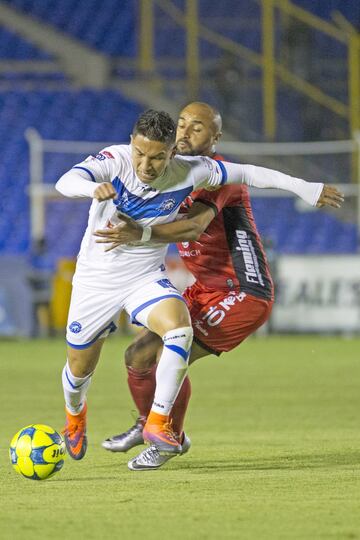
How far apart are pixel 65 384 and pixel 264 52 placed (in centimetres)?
1458

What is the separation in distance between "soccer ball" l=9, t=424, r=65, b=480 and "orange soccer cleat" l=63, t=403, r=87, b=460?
668 mm

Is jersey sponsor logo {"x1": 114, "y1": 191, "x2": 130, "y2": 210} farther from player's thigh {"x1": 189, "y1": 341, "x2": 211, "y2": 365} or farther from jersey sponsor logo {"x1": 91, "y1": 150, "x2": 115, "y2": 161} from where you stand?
player's thigh {"x1": 189, "y1": 341, "x2": 211, "y2": 365}

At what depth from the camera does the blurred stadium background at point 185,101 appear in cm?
1878

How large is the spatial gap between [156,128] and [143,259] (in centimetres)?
79

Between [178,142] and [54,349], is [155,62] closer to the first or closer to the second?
[54,349]

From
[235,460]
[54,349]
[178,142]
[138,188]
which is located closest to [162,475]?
[235,460]

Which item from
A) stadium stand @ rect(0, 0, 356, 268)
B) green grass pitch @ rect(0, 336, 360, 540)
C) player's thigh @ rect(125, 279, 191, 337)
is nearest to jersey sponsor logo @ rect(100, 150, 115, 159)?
player's thigh @ rect(125, 279, 191, 337)

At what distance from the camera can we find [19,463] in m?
6.11

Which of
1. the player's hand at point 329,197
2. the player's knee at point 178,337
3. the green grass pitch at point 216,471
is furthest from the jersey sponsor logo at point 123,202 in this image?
the green grass pitch at point 216,471

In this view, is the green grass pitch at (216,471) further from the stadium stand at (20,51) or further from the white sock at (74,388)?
the stadium stand at (20,51)

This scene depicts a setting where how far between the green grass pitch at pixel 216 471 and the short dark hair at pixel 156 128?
5.72ft

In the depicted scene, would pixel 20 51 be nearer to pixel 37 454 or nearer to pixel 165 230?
pixel 165 230

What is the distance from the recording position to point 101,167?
648cm

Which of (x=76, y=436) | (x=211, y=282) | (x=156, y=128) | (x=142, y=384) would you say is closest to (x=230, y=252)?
(x=211, y=282)
